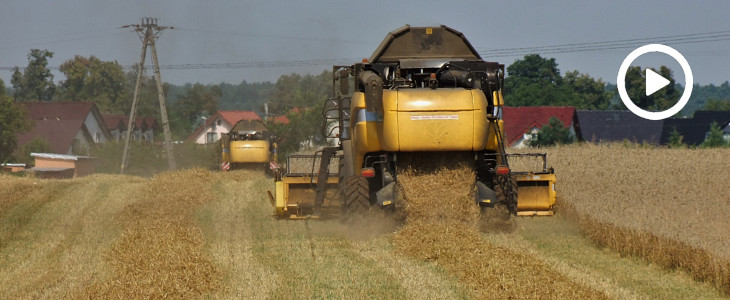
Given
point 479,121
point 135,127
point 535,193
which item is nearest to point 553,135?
point 535,193

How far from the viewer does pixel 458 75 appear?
540 inches

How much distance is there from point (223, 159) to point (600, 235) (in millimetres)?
24567

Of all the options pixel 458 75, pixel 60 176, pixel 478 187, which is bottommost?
Answer: pixel 60 176

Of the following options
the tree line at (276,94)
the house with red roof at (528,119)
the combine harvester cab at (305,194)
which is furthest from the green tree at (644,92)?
the combine harvester cab at (305,194)

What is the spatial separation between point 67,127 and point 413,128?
64442mm

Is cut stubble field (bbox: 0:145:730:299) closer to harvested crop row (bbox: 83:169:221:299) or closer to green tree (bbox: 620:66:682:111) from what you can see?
harvested crop row (bbox: 83:169:221:299)

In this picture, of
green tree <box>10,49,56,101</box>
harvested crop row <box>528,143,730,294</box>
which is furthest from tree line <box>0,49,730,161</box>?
harvested crop row <box>528,143,730,294</box>

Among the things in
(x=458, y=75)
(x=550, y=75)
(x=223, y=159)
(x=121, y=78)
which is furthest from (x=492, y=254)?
(x=121, y=78)

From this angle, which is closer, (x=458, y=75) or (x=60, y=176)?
(x=458, y=75)

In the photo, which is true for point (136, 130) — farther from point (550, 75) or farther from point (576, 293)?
point (576, 293)

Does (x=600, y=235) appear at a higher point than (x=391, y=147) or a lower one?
lower

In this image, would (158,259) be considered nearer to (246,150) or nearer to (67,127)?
(246,150)

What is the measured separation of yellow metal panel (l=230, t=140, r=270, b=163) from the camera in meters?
36.3

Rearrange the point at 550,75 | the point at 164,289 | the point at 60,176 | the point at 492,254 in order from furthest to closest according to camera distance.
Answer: the point at 550,75, the point at 60,176, the point at 492,254, the point at 164,289
